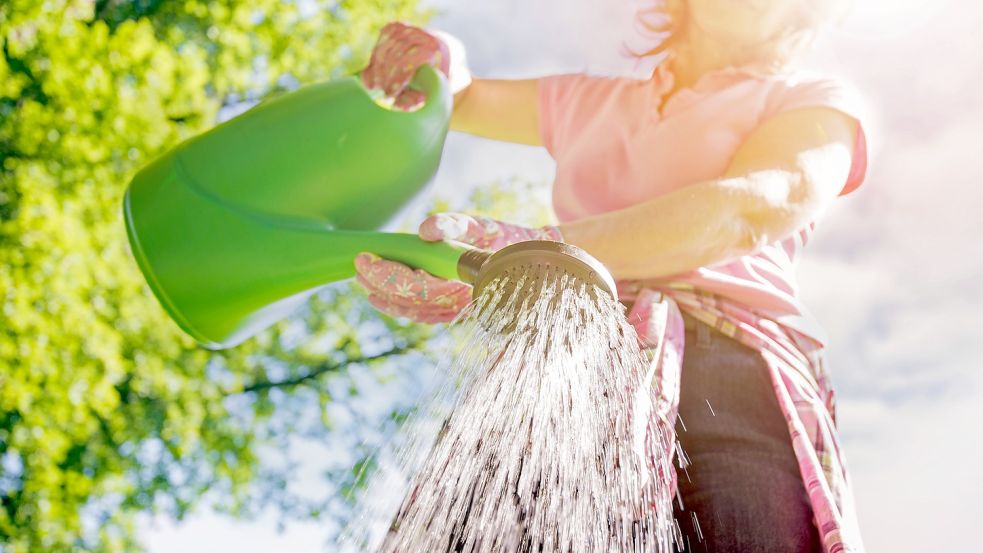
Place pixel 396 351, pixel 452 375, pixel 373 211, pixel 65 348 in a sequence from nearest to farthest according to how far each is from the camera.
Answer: pixel 452 375
pixel 373 211
pixel 65 348
pixel 396 351

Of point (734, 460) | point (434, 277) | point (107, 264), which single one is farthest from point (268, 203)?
point (107, 264)

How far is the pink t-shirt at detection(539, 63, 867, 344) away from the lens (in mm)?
882

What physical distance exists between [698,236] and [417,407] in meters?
0.31

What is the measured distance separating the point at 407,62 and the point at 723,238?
2.02 ft

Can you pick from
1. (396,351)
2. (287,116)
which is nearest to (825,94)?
(287,116)

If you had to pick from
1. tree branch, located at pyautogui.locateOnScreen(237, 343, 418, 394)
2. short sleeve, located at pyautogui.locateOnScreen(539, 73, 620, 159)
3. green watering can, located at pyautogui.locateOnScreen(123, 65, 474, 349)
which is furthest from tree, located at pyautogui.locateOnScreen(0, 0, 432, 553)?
short sleeve, located at pyautogui.locateOnScreen(539, 73, 620, 159)

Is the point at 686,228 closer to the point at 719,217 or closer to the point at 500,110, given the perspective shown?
the point at 719,217

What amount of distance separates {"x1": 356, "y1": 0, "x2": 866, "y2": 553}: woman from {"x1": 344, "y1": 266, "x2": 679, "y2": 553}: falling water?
0.19 feet

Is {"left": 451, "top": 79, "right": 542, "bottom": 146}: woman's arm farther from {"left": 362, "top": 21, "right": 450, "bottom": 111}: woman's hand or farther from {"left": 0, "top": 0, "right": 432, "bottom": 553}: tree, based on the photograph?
{"left": 0, "top": 0, "right": 432, "bottom": 553}: tree

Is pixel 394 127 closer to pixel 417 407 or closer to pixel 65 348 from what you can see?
pixel 417 407

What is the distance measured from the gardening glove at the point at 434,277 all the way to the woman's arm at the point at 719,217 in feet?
0.19

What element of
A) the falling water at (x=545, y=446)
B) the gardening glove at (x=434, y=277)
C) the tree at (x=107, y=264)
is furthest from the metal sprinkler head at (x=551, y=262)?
the tree at (x=107, y=264)

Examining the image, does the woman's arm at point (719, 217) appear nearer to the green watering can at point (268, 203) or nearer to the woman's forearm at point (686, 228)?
the woman's forearm at point (686, 228)

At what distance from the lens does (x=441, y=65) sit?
1207mm
